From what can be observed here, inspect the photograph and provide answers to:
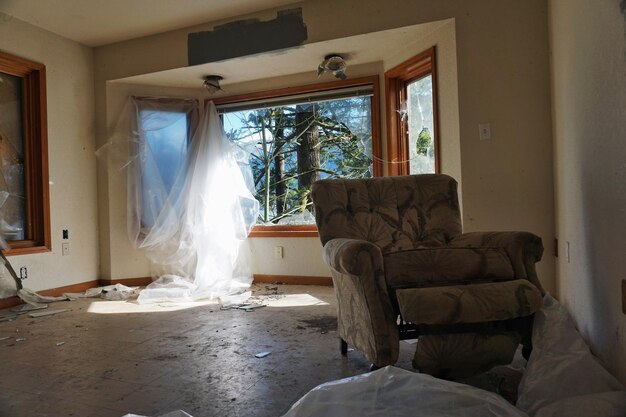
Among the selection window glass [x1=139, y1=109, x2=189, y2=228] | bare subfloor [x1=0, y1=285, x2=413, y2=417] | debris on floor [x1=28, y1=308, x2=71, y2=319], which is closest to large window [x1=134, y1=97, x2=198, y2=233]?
window glass [x1=139, y1=109, x2=189, y2=228]

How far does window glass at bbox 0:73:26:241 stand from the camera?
3.47m

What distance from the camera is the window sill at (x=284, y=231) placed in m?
4.01

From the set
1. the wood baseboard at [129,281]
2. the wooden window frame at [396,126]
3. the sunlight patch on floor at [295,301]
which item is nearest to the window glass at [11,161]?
the wood baseboard at [129,281]

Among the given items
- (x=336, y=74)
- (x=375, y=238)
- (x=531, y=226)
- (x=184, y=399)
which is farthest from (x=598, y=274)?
(x=336, y=74)

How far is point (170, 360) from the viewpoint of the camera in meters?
2.08

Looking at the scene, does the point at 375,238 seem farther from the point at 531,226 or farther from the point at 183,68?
the point at 183,68

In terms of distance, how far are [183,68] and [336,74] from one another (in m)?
1.35

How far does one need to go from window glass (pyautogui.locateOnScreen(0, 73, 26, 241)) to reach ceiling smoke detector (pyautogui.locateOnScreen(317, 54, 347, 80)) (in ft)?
8.30

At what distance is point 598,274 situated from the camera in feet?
5.71

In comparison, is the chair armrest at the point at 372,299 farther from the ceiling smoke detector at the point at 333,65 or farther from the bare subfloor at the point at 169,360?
the ceiling smoke detector at the point at 333,65

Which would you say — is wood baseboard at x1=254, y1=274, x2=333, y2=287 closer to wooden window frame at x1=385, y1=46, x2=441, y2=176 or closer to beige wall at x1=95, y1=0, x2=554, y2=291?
wooden window frame at x1=385, y1=46, x2=441, y2=176

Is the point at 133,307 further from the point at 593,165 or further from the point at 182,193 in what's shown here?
the point at 593,165

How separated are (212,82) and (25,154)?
169cm

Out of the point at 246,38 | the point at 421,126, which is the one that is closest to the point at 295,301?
the point at 421,126
